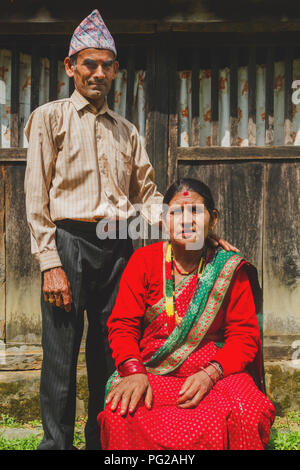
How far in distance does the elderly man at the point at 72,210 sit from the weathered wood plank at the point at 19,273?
1.19 meters

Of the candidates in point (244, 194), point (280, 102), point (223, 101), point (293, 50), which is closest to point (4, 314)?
point (244, 194)

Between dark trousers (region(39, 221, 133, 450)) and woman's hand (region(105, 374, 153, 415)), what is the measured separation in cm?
52

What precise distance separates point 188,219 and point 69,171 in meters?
0.78

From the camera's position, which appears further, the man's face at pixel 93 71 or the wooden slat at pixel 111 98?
the wooden slat at pixel 111 98

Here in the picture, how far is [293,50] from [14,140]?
8.21ft

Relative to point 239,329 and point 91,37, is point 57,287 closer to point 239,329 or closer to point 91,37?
point 239,329

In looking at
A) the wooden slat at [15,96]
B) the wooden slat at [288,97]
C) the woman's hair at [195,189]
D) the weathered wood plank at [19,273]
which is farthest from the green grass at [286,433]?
the wooden slat at [15,96]

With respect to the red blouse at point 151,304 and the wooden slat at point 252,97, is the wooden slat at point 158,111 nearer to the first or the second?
the wooden slat at point 252,97

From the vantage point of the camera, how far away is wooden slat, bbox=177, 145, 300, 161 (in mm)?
4062

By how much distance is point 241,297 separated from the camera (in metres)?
2.64

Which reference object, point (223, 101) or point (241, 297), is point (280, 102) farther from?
point (241, 297)

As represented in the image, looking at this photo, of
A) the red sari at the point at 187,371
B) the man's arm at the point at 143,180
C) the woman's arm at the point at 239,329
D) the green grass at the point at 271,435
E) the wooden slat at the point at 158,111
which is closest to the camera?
the red sari at the point at 187,371

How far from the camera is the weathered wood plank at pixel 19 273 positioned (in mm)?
4066

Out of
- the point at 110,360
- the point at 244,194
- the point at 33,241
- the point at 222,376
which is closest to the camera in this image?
the point at 222,376
